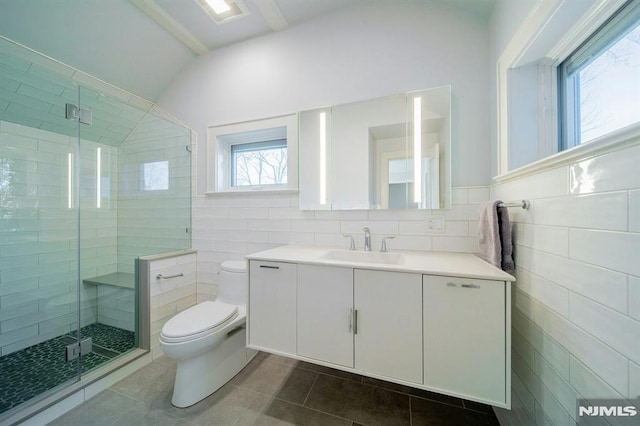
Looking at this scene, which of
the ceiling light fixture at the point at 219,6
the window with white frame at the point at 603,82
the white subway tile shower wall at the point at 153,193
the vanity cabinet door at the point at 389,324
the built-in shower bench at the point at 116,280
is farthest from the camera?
the white subway tile shower wall at the point at 153,193

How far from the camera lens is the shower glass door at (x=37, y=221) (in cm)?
158

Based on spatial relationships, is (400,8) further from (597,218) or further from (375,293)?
(375,293)

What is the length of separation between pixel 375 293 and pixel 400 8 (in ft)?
6.51

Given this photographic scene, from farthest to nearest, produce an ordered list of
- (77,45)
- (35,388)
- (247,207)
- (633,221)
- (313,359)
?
(247,207)
(77,45)
(35,388)
(313,359)
(633,221)

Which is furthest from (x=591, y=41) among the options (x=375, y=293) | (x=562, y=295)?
(x=375, y=293)

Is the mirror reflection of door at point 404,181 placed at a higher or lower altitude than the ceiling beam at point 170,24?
lower

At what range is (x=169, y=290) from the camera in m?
1.97

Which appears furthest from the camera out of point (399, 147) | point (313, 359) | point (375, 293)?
point (399, 147)

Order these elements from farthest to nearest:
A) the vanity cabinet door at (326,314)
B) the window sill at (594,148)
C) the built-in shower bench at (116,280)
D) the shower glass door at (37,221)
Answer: the built-in shower bench at (116,280), the shower glass door at (37,221), the vanity cabinet door at (326,314), the window sill at (594,148)

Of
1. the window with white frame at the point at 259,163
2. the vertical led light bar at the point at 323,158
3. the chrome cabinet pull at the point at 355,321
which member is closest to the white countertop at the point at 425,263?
the chrome cabinet pull at the point at 355,321

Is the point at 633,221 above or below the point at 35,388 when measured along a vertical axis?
above

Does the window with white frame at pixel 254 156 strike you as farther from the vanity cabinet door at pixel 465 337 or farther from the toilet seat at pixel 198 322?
the vanity cabinet door at pixel 465 337

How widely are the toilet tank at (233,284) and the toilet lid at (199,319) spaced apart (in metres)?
0.10

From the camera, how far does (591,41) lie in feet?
2.93
